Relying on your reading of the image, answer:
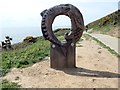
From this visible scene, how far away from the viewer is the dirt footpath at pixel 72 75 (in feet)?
32.1

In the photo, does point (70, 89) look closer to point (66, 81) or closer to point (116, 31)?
point (66, 81)

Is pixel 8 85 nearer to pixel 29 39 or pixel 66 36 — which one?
pixel 66 36

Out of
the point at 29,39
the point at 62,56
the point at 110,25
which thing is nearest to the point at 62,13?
the point at 62,56

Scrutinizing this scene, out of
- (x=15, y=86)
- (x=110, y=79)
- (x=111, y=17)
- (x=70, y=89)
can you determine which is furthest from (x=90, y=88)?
(x=111, y=17)

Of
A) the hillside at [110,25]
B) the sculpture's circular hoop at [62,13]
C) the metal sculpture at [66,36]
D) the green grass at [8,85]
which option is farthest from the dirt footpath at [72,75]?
the hillside at [110,25]

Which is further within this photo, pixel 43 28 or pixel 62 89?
pixel 43 28

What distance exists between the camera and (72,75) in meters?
11.0

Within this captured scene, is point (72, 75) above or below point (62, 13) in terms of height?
below

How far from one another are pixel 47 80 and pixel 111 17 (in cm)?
3071

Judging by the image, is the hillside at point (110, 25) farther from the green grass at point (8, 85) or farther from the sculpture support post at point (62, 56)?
the green grass at point (8, 85)

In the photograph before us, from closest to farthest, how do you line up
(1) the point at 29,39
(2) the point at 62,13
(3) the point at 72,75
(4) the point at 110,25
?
(3) the point at 72,75, (2) the point at 62,13, (1) the point at 29,39, (4) the point at 110,25

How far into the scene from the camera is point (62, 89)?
9297mm

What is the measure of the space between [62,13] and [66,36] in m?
0.88

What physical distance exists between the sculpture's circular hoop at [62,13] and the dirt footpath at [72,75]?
1184 millimetres
